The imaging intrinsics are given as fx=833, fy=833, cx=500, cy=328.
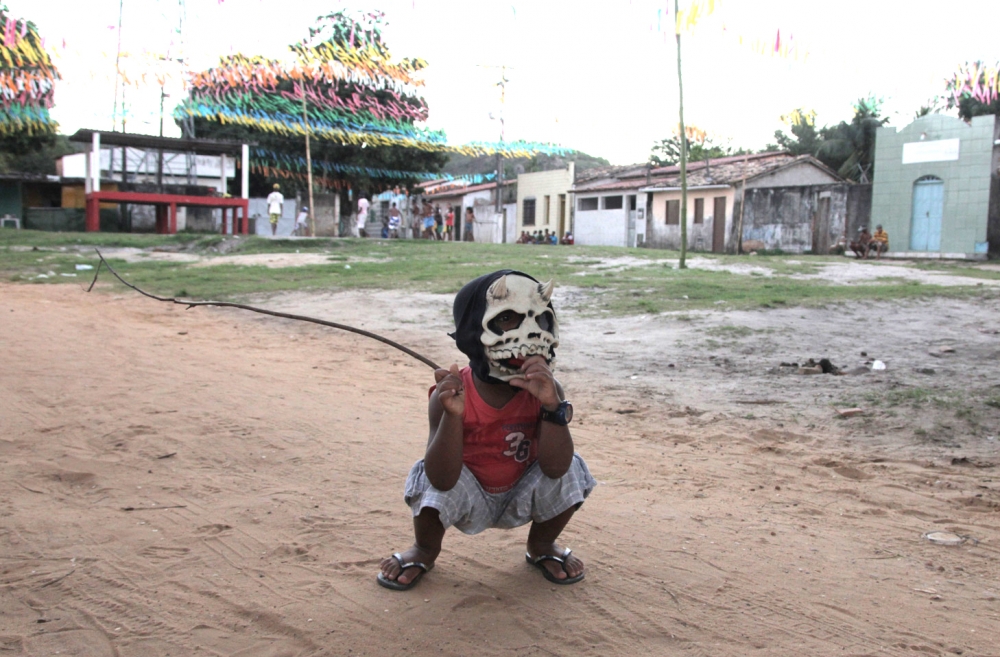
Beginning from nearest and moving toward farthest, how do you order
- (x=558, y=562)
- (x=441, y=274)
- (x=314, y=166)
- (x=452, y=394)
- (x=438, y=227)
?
(x=452, y=394)
(x=558, y=562)
(x=441, y=274)
(x=314, y=166)
(x=438, y=227)

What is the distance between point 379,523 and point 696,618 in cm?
143

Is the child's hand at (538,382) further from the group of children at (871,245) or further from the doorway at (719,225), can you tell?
the doorway at (719,225)

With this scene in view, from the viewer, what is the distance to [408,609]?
8.96 feet

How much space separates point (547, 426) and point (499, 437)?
0.73ft

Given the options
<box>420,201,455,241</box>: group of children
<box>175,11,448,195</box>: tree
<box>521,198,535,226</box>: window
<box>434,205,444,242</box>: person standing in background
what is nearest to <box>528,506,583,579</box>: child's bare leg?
<box>175,11,448,195</box>: tree

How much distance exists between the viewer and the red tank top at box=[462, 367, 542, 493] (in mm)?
2854

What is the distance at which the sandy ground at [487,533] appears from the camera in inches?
103

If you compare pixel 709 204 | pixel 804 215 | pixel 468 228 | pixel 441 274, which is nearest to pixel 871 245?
pixel 804 215

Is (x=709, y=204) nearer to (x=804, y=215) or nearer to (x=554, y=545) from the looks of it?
(x=804, y=215)

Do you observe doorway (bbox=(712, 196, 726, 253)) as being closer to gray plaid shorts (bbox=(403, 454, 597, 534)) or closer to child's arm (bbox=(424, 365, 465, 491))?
A: gray plaid shorts (bbox=(403, 454, 597, 534))

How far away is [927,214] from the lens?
24656 millimetres

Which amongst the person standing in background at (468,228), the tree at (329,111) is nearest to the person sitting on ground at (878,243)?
the tree at (329,111)

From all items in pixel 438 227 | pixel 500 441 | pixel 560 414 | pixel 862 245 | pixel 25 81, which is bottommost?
pixel 500 441

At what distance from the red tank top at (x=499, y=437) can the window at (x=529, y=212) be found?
40926 millimetres
